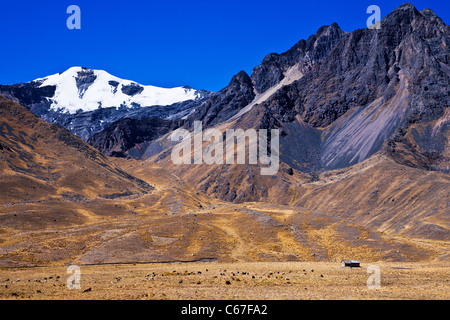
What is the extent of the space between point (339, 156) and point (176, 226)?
143511mm

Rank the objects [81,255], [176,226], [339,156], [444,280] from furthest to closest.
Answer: [339,156]
[176,226]
[81,255]
[444,280]

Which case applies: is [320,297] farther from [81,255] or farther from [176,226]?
[176,226]

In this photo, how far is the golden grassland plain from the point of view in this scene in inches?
989

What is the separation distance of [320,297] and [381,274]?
14643mm

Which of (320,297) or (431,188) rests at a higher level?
(431,188)

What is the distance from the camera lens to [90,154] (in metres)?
146

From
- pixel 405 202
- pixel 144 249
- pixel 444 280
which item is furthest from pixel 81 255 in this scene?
pixel 405 202

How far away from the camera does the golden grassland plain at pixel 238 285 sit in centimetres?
2512

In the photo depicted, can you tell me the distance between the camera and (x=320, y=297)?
81.1ft

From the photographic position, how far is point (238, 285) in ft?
98.6

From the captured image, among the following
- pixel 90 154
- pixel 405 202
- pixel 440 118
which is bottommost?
pixel 405 202
